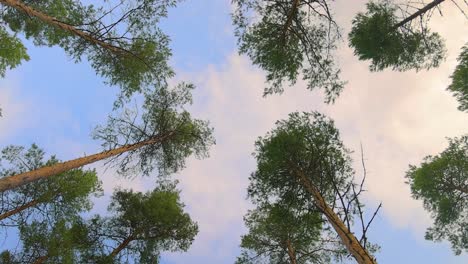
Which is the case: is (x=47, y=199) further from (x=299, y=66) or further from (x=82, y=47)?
(x=299, y=66)

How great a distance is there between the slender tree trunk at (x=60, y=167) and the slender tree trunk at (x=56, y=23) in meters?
2.96

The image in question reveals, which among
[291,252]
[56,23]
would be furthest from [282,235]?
[56,23]

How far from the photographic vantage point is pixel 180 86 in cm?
1234

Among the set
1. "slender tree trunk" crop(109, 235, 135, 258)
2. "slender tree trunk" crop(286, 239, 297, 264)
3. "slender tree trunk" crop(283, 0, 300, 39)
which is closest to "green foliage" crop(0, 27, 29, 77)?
"slender tree trunk" crop(109, 235, 135, 258)

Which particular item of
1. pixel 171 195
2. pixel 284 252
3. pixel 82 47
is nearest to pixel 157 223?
pixel 171 195

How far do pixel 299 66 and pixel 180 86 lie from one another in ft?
13.9

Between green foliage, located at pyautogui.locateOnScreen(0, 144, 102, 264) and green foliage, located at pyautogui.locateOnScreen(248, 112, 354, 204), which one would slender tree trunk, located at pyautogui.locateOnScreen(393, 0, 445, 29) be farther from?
green foliage, located at pyautogui.locateOnScreen(0, 144, 102, 264)

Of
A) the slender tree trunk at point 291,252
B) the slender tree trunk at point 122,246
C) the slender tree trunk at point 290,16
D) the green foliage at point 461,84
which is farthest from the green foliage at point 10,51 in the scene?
the green foliage at point 461,84

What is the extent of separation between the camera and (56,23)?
8844 mm

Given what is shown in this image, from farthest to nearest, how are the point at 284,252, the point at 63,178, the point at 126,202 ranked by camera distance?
1. the point at 126,202
2. the point at 284,252
3. the point at 63,178

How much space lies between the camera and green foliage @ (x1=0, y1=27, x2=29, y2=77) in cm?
1167

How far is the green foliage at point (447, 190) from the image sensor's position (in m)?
13.4

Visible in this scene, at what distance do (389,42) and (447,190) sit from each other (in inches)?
277

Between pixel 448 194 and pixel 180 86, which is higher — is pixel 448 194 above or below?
below
